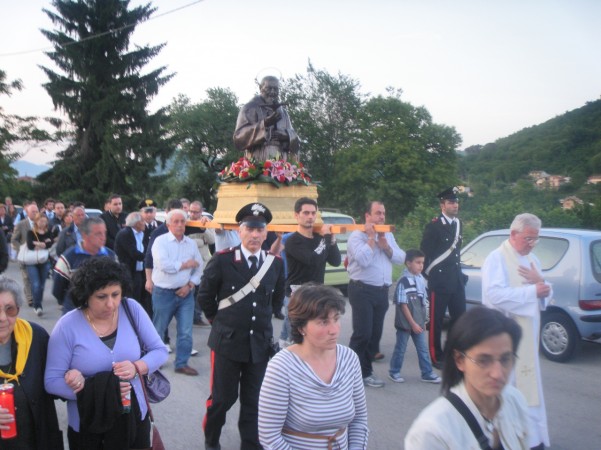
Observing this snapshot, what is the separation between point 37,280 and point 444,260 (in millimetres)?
7157

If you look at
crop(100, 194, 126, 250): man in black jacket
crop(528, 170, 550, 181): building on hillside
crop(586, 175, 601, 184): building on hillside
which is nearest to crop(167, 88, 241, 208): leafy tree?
crop(528, 170, 550, 181): building on hillside

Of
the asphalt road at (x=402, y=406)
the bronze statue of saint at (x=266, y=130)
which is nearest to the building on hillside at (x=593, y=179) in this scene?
the asphalt road at (x=402, y=406)

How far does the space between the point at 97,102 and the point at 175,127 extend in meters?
13.6

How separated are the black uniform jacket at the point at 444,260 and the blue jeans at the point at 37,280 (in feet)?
22.4

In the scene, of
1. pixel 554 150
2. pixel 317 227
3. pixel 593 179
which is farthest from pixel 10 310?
pixel 554 150

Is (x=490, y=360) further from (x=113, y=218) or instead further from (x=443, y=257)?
(x=113, y=218)

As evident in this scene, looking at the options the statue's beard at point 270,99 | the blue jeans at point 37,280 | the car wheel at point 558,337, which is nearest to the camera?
the car wheel at point 558,337

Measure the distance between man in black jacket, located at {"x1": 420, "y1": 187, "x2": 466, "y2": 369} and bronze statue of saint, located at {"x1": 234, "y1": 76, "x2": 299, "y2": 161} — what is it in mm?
2197

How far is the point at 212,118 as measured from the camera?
138 feet

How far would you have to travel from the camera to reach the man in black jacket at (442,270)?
6.57 m

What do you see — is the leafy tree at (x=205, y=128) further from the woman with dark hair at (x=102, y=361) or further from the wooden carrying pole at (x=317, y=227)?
the woman with dark hair at (x=102, y=361)

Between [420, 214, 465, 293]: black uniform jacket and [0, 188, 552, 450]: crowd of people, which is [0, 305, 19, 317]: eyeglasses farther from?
[420, 214, 465, 293]: black uniform jacket

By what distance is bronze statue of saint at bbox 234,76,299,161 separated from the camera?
7363 mm

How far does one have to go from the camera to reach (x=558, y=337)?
7008 millimetres
